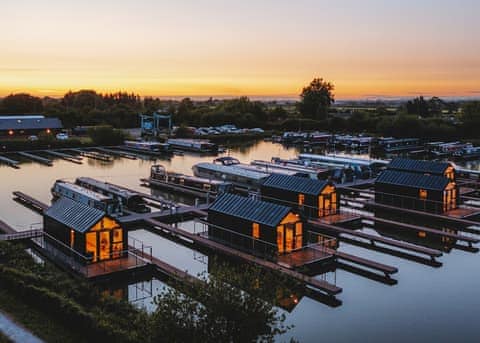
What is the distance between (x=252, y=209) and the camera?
15000 mm

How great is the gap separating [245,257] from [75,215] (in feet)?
14.7

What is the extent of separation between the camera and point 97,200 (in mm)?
17891

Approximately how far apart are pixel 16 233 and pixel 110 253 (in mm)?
3848

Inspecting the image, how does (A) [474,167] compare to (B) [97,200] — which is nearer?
(B) [97,200]

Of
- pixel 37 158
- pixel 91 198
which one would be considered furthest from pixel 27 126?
pixel 91 198

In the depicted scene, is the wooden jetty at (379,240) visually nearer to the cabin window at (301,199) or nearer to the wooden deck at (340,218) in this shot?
the wooden deck at (340,218)

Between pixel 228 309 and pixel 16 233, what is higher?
pixel 228 309

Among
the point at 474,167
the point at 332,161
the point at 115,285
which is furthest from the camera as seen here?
the point at 474,167

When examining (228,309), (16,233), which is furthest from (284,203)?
(228,309)

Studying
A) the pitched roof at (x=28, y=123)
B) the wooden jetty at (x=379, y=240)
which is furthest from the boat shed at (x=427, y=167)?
the pitched roof at (x=28, y=123)

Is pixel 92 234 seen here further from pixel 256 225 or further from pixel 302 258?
pixel 302 258

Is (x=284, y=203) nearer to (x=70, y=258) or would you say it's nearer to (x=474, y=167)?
(x=70, y=258)

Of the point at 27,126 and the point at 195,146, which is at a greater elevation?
the point at 27,126

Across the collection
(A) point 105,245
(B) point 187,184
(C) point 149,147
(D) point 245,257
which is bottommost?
(D) point 245,257
